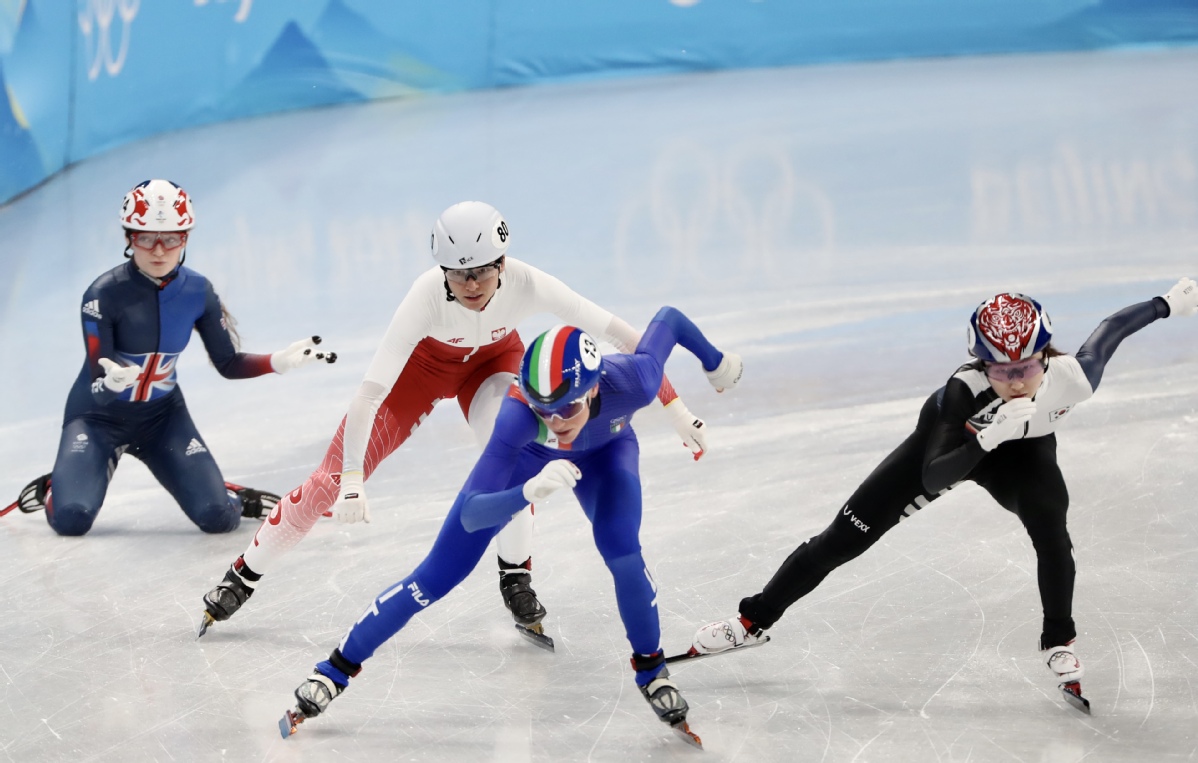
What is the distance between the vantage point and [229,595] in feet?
15.4

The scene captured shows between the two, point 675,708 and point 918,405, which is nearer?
point 675,708

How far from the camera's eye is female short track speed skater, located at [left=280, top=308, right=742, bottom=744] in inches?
144

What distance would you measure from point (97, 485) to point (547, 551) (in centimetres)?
195

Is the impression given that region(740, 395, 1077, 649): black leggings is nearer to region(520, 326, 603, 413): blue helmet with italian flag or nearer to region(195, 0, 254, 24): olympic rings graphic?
region(520, 326, 603, 413): blue helmet with italian flag

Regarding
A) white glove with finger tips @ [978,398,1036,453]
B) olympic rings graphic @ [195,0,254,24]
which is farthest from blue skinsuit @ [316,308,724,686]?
olympic rings graphic @ [195,0,254,24]

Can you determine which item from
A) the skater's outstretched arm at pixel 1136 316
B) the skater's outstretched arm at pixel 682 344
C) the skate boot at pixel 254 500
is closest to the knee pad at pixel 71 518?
the skate boot at pixel 254 500

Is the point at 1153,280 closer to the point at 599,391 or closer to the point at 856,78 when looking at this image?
the point at 599,391

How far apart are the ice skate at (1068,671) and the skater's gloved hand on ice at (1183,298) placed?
1.11m

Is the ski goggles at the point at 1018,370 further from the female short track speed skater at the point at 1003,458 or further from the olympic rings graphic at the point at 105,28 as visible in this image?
the olympic rings graphic at the point at 105,28

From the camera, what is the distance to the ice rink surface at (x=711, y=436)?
13.3 feet

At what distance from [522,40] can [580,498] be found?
10253 millimetres

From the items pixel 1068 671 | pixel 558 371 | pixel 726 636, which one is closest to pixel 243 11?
pixel 726 636

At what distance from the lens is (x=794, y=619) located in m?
4.62

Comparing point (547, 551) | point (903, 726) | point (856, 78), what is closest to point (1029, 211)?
point (856, 78)
